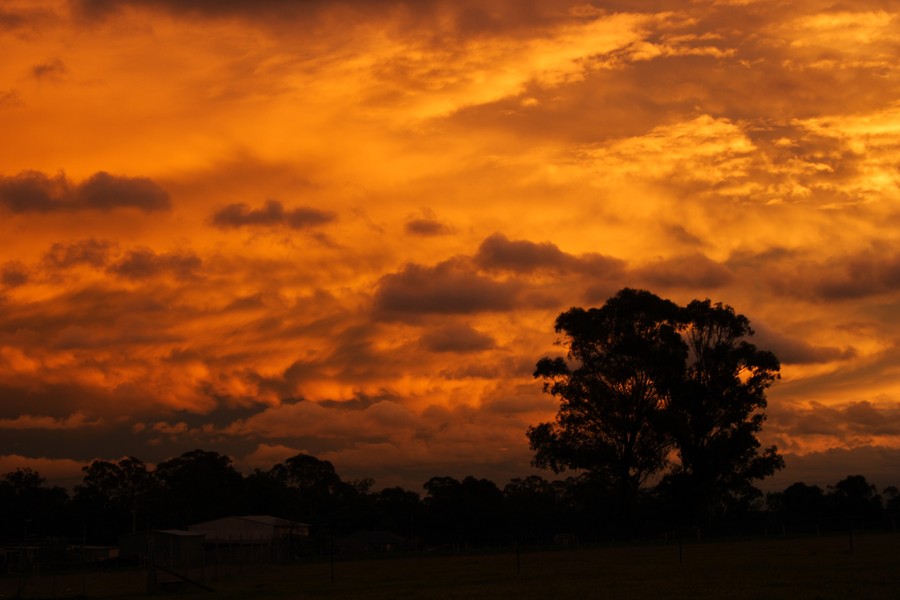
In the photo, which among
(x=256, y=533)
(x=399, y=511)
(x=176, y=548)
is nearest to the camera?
(x=176, y=548)

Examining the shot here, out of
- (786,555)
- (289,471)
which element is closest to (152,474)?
(289,471)

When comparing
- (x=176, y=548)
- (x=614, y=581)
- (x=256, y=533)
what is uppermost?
(x=614, y=581)

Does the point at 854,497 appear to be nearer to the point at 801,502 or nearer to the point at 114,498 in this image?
the point at 801,502

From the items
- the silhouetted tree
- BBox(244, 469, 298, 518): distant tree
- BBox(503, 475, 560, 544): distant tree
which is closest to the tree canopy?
BBox(503, 475, 560, 544): distant tree

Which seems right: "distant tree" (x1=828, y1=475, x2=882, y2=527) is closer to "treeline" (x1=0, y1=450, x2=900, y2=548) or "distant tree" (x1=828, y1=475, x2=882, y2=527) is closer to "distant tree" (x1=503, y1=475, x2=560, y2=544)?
"treeline" (x1=0, y1=450, x2=900, y2=548)

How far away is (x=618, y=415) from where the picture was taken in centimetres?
8131

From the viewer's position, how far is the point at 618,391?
8212cm

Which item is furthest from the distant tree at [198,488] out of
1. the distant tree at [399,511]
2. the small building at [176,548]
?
the small building at [176,548]

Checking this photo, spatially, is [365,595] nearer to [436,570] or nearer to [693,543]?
[436,570]

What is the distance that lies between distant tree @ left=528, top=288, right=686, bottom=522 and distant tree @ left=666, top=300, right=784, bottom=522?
6.25ft

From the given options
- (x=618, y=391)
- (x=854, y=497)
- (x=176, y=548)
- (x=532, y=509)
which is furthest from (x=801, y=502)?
(x=176, y=548)

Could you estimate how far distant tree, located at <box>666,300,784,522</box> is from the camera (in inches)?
A: 3238

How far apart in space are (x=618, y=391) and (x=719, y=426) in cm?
901

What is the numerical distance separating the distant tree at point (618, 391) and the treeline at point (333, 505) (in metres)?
17.1
